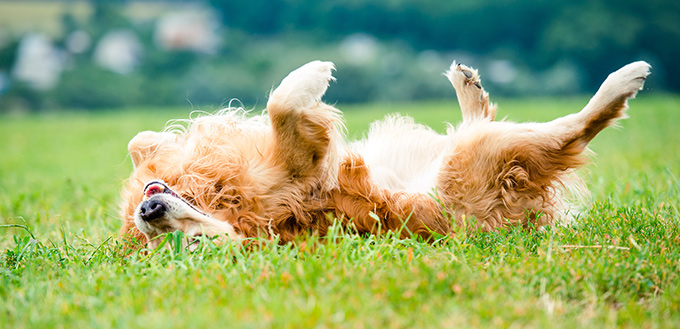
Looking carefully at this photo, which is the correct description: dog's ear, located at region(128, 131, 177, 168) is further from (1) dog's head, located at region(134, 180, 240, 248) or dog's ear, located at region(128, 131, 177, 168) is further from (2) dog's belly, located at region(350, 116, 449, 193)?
(2) dog's belly, located at region(350, 116, 449, 193)

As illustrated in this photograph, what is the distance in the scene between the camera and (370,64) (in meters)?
24.3

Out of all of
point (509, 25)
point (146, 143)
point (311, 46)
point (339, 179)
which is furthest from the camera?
point (509, 25)

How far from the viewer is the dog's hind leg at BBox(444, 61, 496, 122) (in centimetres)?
371

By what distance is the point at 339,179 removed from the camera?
10.2ft

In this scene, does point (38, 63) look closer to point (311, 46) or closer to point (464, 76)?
point (311, 46)

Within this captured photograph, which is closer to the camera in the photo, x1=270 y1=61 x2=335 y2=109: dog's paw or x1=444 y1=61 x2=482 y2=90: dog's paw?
x1=270 y1=61 x2=335 y2=109: dog's paw

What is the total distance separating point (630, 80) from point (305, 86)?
169 cm

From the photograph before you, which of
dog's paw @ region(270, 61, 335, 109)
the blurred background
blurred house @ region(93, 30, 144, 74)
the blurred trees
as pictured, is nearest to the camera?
dog's paw @ region(270, 61, 335, 109)

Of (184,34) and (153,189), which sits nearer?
(153,189)

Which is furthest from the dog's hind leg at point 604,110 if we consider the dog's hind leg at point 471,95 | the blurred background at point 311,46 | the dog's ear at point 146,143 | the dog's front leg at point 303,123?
the blurred background at point 311,46

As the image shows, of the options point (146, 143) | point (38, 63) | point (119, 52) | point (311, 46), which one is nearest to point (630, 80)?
point (146, 143)

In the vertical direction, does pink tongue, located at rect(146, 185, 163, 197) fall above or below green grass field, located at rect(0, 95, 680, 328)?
above

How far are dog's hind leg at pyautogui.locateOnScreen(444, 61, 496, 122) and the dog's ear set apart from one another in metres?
1.84

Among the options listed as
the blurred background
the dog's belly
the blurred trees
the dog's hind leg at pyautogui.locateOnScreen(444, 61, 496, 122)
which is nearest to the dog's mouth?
the dog's belly
